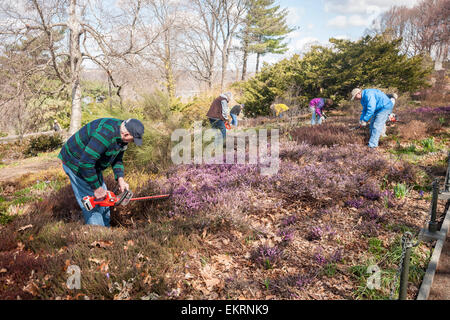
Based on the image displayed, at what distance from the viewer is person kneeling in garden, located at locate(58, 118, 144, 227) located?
2.91 metres

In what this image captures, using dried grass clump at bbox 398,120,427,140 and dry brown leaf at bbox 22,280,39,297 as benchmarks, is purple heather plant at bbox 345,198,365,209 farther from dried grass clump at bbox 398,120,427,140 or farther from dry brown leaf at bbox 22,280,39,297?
dried grass clump at bbox 398,120,427,140

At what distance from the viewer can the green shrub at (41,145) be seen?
13672mm

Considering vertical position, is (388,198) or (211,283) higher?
(388,198)

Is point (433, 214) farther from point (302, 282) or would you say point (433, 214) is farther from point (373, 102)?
point (373, 102)

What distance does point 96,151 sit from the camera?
2906mm

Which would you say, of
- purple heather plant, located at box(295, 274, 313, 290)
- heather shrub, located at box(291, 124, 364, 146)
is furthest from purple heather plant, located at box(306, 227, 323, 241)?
heather shrub, located at box(291, 124, 364, 146)

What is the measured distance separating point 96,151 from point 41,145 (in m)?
13.7

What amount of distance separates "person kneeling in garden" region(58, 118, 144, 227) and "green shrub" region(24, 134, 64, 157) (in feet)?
42.4

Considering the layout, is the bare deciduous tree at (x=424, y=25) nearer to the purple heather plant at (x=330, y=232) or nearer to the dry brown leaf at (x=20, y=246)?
the purple heather plant at (x=330, y=232)

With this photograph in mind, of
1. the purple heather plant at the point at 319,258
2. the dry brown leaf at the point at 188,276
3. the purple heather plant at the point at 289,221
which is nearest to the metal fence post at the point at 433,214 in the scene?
the purple heather plant at the point at 319,258

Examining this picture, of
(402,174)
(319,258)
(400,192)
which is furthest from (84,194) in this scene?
(402,174)

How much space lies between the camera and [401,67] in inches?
462
